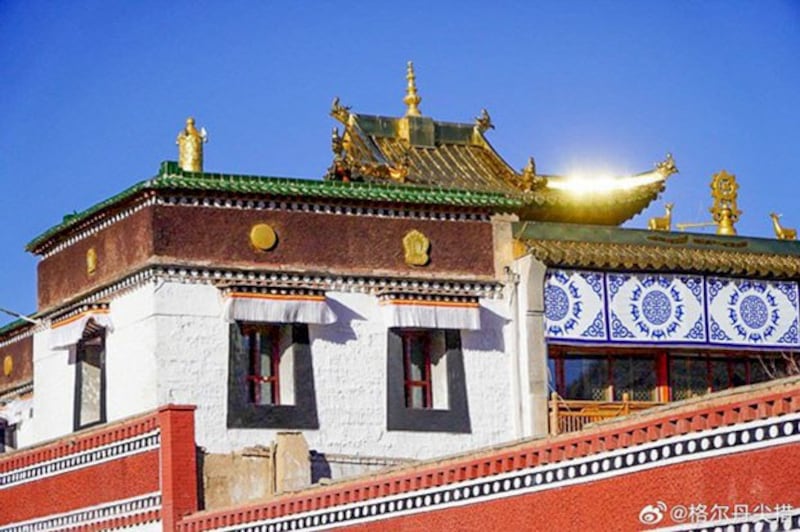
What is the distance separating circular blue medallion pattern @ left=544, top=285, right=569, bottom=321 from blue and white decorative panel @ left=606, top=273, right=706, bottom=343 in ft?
2.21

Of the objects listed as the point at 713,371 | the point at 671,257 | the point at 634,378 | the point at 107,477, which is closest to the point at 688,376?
the point at 713,371

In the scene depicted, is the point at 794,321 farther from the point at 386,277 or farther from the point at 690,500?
the point at 690,500

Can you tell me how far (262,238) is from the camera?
2619cm

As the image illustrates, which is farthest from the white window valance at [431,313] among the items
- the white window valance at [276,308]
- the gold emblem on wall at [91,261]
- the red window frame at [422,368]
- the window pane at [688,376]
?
the gold emblem on wall at [91,261]

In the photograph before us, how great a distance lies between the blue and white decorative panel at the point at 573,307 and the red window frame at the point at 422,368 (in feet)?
5.73

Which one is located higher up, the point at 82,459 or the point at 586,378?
the point at 586,378

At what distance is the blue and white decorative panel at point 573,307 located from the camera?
2691 centimetres

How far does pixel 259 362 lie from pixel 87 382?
10.7 feet

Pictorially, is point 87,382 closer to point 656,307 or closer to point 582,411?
point 582,411

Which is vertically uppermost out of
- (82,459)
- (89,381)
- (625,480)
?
(89,381)

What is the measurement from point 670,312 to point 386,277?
4148 mm

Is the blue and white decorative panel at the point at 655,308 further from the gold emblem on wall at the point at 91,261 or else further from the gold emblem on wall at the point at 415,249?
the gold emblem on wall at the point at 91,261

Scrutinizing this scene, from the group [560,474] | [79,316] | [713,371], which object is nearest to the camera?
[560,474]

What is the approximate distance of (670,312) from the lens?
2748 centimetres
